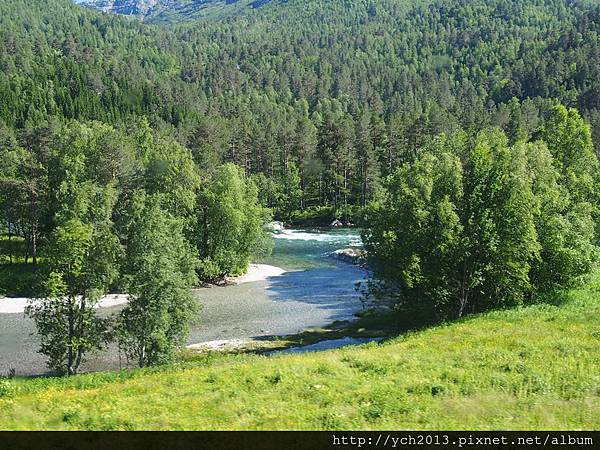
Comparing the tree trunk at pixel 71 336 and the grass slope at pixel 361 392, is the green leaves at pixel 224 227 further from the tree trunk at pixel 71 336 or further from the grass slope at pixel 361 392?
the grass slope at pixel 361 392

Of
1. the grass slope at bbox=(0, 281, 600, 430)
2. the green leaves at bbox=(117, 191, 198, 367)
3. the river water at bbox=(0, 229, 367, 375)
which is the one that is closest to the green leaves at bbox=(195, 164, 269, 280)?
the river water at bbox=(0, 229, 367, 375)

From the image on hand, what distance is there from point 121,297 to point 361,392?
47.9m

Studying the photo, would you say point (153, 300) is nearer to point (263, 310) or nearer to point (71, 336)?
point (71, 336)

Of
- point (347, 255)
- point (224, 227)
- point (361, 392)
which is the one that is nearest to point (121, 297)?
point (224, 227)

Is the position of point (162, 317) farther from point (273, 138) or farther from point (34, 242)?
point (273, 138)

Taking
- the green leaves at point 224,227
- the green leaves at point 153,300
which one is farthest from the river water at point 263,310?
the green leaves at point 224,227

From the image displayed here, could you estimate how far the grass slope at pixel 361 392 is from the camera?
16.5 metres

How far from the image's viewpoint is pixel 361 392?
1939 centimetres

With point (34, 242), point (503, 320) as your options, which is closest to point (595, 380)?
point (503, 320)

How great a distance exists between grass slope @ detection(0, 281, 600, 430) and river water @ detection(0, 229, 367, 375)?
1721 centimetres

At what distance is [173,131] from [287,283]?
92246mm

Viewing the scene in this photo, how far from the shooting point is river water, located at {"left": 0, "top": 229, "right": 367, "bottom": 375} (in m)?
43.3

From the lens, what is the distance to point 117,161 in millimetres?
80688

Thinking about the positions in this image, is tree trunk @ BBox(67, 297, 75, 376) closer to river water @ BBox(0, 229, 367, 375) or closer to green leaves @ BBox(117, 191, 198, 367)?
green leaves @ BBox(117, 191, 198, 367)
